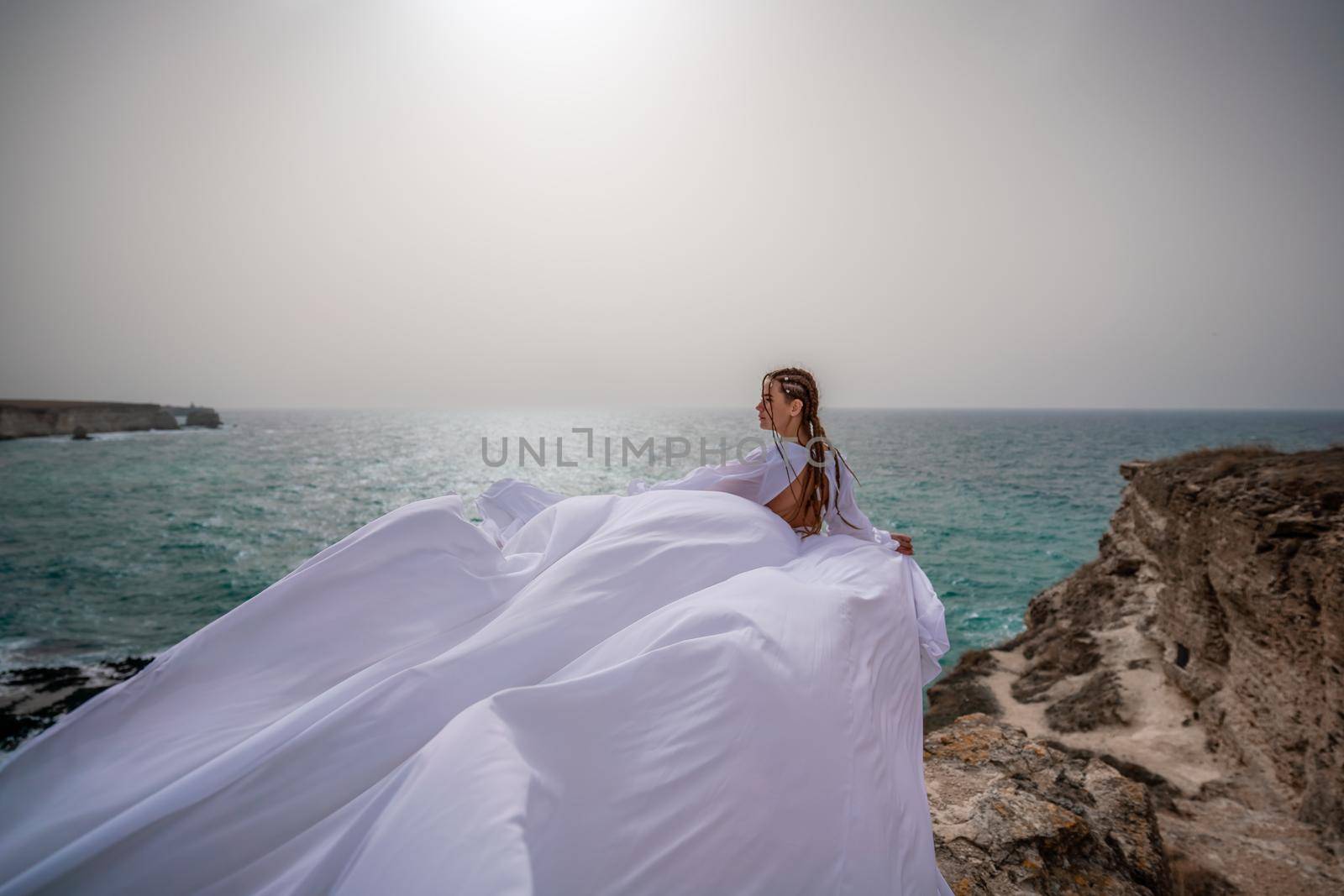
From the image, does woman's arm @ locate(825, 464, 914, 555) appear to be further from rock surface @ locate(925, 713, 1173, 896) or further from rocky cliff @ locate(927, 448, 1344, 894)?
rocky cliff @ locate(927, 448, 1344, 894)

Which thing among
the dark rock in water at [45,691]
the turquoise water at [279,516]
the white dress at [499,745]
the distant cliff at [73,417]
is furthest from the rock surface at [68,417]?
the white dress at [499,745]

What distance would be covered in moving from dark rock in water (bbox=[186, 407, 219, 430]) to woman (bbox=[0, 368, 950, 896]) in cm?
11747

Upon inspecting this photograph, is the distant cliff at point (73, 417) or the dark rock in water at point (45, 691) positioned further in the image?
the distant cliff at point (73, 417)

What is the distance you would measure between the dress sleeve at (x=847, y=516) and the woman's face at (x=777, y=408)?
374 mm

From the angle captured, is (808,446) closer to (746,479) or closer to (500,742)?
(746,479)

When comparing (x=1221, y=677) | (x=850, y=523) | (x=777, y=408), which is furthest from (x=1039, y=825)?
(x=1221, y=677)

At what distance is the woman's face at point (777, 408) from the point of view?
3.34 m

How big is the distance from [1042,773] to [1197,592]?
514 centimetres

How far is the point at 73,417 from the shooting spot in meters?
67.5

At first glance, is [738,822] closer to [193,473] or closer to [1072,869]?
[1072,869]

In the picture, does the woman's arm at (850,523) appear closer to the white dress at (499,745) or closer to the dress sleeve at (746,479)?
the dress sleeve at (746,479)

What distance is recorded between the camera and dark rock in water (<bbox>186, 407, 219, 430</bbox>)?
91.1 metres

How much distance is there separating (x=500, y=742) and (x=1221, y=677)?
7.77 m

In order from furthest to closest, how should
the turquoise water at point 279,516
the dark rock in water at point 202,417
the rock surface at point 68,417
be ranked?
the dark rock in water at point 202,417 → the rock surface at point 68,417 → the turquoise water at point 279,516
